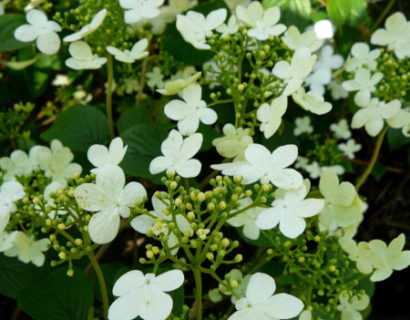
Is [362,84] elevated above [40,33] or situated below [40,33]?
below

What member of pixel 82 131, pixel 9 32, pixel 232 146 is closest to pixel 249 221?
pixel 232 146

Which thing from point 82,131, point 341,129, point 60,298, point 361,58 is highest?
point 361,58

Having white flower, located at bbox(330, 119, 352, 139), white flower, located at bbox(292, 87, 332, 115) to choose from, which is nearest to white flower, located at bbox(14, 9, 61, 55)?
white flower, located at bbox(292, 87, 332, 115)

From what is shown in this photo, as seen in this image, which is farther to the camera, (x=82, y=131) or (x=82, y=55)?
(x=82, y=131)

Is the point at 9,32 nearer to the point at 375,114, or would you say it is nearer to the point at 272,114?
the point at 272,114

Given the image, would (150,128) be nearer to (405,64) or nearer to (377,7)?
(405,64)

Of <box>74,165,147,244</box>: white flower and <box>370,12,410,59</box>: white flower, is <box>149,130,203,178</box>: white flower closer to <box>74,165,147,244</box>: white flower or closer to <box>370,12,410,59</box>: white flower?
<box>74,165,147,244</box>: white flower

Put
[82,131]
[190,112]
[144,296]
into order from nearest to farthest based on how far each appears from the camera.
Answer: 1. [144,296]
2. [190,112]
3. [82,131]
